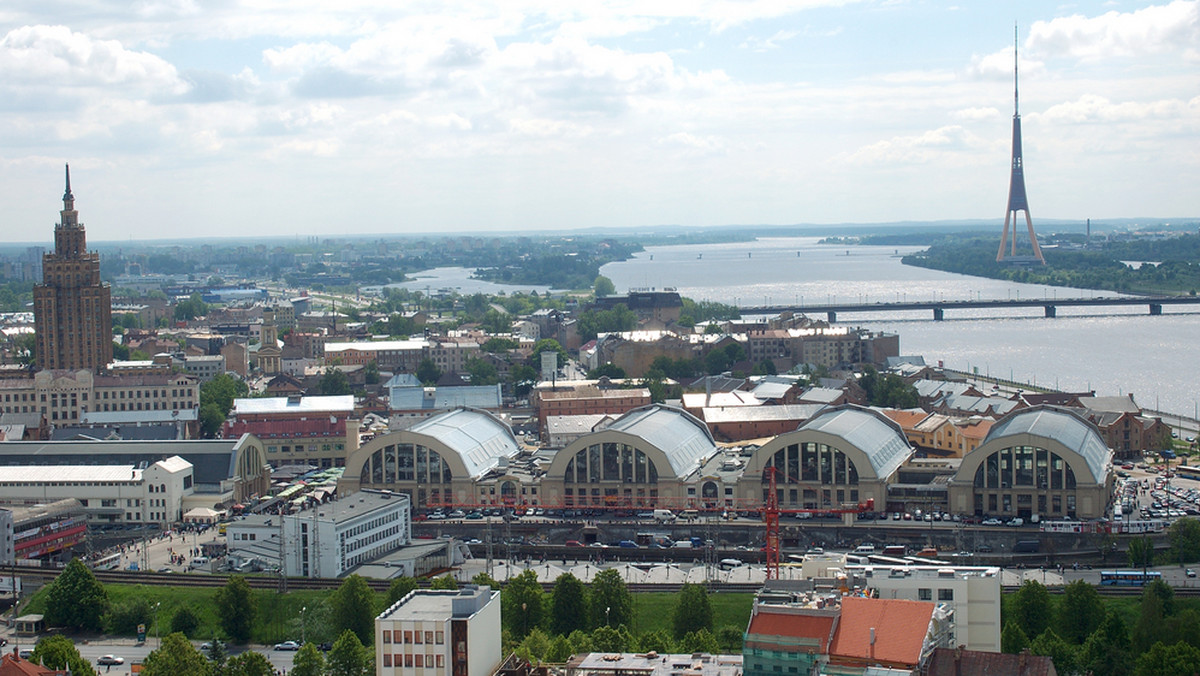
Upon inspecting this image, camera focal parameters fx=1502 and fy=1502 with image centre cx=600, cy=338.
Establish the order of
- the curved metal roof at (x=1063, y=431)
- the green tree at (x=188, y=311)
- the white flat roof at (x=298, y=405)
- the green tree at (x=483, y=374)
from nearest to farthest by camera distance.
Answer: the curved metal roof at (x=1063, y=431) < the white flat roof at (x=298, y=405) < the green tree at (x=483, y=374) < the green tree at (x=188, y=311)

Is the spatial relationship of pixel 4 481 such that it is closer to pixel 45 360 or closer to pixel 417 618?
pixel 45 360

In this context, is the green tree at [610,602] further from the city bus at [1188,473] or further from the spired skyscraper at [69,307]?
the spired skyscraper at [69,307]

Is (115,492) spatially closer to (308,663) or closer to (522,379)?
(308,663)

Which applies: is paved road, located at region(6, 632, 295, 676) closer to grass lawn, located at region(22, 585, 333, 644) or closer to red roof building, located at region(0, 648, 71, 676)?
grass lawn, located at region(22, 585, 333, 644)

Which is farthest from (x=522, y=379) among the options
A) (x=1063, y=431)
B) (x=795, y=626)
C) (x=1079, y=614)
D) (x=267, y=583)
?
(x=795, y=626)

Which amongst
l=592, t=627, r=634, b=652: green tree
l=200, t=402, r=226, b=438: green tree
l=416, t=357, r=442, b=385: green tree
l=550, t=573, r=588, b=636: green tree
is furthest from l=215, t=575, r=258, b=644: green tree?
l=416, t=357, r=442, b=385: green tree

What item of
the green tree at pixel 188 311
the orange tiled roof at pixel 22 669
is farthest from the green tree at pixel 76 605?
the green tree at pixel 188 311

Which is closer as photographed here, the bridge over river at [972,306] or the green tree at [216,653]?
the green tree at [216,653]

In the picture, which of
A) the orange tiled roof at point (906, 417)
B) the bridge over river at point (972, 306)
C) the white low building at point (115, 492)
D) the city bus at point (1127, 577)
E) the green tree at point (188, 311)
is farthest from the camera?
the green tree at point (188, 311)

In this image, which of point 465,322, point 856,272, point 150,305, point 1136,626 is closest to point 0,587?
point 1136,626
